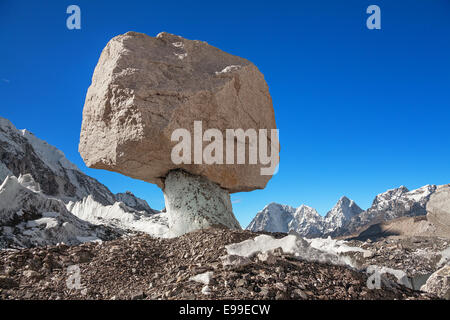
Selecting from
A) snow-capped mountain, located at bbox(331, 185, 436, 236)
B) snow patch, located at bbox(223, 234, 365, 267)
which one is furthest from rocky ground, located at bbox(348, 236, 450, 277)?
snow-capped mountain, located at bbox(331, 185, 436, 236)

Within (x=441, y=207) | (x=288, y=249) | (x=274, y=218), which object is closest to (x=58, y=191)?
(x=441, y=207)

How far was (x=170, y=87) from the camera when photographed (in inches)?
241

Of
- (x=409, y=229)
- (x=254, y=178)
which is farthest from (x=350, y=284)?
(x=409, y=229)

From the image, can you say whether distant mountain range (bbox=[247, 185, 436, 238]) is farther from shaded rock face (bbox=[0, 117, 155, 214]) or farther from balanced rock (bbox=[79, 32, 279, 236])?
balanced rock (bbox=[79, 32, 279, 236])

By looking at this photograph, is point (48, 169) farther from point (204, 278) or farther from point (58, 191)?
point (204, 278)

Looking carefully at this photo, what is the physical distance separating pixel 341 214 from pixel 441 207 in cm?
7839

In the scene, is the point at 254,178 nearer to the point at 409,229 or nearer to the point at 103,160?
the point at 103,160

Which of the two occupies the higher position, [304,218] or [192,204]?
[304,218]

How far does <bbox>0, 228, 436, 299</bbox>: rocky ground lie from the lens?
3338 mm

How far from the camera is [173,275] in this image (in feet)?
13.1

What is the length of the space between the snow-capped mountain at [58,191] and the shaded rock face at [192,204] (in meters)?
3.89

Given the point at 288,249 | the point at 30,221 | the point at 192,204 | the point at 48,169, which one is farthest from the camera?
the point at 48,169

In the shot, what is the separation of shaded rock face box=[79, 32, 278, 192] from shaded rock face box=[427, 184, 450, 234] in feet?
26.6
